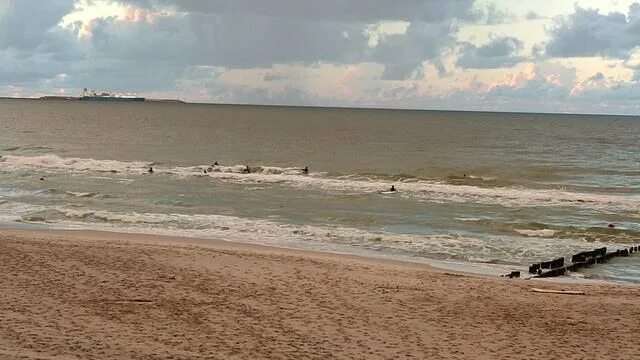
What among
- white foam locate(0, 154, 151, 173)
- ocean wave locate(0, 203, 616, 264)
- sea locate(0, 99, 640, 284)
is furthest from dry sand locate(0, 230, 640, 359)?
white foam locate(0, 154, 151, 173)

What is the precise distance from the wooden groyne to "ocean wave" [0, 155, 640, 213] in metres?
11.6

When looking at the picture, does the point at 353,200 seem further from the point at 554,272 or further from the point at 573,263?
the point at 554,272

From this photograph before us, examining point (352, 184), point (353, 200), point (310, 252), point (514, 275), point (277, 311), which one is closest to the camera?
point (277, 311)

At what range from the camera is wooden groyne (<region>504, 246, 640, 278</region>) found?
16.7 meters

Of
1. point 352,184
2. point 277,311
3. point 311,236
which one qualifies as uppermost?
point 277,311

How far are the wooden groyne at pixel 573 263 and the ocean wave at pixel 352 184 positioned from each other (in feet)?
38.0

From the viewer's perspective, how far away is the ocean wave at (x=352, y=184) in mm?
32844

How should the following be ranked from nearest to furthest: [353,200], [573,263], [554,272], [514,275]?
[514,275]
[554,272]
[573,263]
[353,200]

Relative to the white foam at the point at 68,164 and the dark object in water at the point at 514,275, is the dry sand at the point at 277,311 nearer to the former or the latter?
the dark object in water at the point at 514,275

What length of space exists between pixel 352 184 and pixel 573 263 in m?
21.5

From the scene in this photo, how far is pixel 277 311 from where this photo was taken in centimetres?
1114

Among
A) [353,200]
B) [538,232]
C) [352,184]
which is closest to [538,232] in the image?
[538,232]

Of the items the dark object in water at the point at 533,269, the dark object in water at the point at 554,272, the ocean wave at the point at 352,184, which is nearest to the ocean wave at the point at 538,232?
the dark object in water at the point at 554,272

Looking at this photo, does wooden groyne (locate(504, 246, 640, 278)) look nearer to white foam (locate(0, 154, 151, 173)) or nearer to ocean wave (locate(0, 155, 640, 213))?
ocean wave (locate(0, 155, 640, 213))
